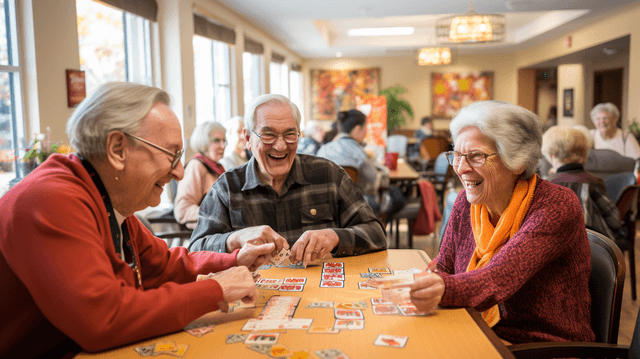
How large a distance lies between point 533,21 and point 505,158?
1066cm

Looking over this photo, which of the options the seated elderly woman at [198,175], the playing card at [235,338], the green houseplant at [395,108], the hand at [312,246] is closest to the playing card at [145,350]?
the playing card at [235,338]

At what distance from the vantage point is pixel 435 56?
8.63 m

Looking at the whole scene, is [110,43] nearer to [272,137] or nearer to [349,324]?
[272,137]

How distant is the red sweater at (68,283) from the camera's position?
41.0 inches

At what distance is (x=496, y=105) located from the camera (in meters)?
1.59

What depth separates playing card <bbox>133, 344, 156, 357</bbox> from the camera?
44.0 inches

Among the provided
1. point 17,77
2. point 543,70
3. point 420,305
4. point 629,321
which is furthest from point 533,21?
point 420,305

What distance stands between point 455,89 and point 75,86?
39.5 ft

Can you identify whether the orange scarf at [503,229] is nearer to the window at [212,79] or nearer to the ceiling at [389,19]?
the window at [212,79]

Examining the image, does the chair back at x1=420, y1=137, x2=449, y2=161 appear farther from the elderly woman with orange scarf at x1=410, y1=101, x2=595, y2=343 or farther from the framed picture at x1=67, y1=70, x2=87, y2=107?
the elderly woman with orange scarf at x1=410, y1=101, x2=595, y2=343

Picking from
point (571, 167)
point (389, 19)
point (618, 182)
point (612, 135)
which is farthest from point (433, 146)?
point (571, 167)

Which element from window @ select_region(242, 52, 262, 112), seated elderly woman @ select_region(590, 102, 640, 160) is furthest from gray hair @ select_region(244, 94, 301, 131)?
window @ select_region(242, 52, 262, 112)

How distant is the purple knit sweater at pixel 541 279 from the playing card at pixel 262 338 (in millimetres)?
477

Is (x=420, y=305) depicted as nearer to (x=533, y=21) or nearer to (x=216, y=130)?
(x=216, y=130)
